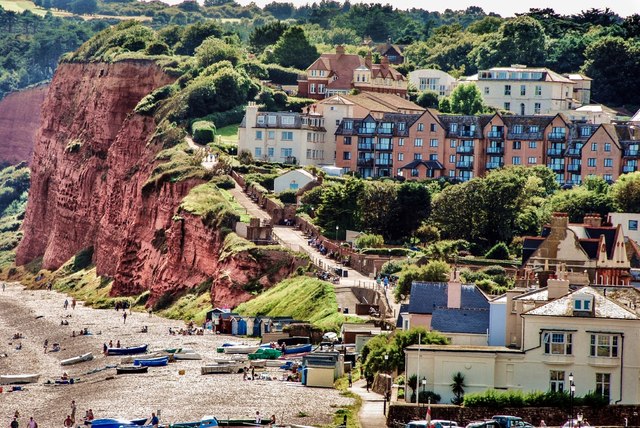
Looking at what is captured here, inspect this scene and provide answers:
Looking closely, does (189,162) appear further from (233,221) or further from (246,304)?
(246,304)

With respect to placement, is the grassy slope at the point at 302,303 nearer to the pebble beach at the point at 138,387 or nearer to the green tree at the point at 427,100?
the pebble beach at the point at 138,387

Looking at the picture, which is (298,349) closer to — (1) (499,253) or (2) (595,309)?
(1) (499,253)

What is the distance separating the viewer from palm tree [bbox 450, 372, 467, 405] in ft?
224

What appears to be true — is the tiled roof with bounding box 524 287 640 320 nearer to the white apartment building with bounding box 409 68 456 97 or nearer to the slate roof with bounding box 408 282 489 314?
the slate roof with bounding box 408 282 489 314

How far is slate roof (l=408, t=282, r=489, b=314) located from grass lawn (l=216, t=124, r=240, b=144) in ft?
239

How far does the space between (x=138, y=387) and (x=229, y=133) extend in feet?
241

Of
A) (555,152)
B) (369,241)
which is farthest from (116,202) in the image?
(369,241)

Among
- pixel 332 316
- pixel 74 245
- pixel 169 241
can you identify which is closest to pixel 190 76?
pixel 74 245

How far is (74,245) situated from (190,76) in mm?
20014

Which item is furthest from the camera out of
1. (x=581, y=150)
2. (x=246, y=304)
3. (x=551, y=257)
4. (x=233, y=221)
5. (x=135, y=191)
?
(x=135, y=191)

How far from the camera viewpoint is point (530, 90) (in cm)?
16338

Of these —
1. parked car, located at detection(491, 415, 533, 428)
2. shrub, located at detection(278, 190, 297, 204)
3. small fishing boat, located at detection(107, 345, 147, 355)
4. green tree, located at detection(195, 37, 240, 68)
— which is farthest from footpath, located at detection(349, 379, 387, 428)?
green tree, located at detection(195, 37, 240, 68)

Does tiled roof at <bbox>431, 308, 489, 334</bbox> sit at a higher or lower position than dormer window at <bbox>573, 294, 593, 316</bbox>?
lower

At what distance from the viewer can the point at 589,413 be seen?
66688 mm
